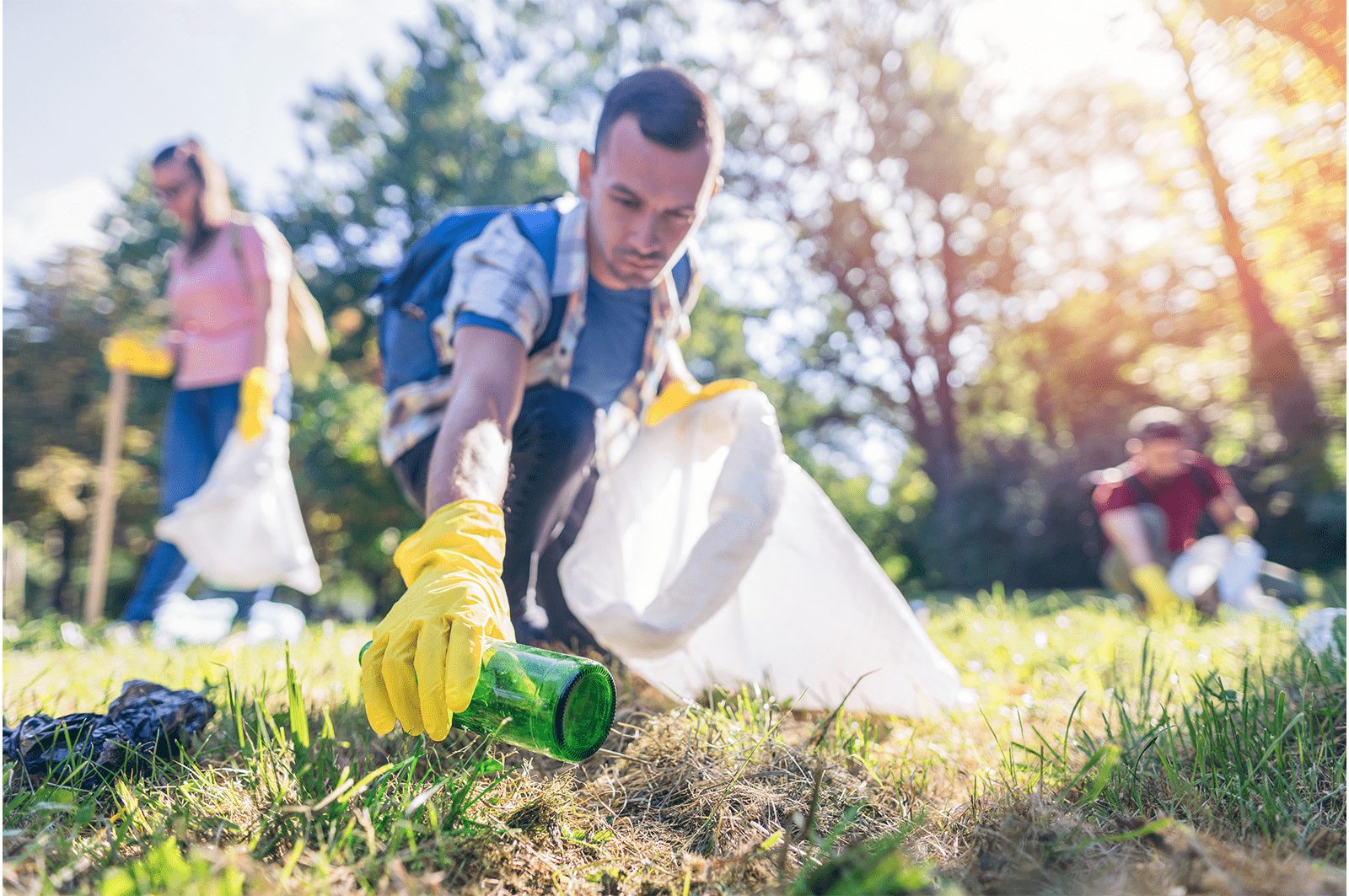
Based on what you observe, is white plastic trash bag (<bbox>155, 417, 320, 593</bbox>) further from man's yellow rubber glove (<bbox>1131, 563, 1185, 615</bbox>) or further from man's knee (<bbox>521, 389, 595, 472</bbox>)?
man's yellow rubber glove (<bbox>1131, 563, 1185, 615</bbox>)

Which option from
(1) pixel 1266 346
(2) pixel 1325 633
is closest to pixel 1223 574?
(2) pixel 1325 633

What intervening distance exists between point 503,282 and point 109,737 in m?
1.13

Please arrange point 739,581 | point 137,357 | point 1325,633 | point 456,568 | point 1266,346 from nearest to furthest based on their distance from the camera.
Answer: point 456,568
point 739,581
point 1325,633
point 137,357
point 1266,346

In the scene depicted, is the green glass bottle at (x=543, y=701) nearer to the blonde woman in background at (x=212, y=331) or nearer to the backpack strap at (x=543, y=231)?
the backpack strap at (x=543, y=231)

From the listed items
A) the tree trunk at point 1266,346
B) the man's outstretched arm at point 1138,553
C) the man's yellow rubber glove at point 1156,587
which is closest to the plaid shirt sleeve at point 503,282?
the man's yellow rubber glove at point 1156,587

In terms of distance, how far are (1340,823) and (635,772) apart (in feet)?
3.10

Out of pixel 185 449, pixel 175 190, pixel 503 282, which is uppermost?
pixel 175 190

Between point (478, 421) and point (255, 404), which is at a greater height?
point (478, 421)

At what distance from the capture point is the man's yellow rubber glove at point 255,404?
3.68 m

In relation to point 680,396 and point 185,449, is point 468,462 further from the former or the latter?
point 185,449

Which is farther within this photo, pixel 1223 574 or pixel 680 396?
pixel 1223 574

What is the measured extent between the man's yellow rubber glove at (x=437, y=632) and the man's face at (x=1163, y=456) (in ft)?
16.2

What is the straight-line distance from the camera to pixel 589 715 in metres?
1.13

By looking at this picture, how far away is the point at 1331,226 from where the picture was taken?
715cm
